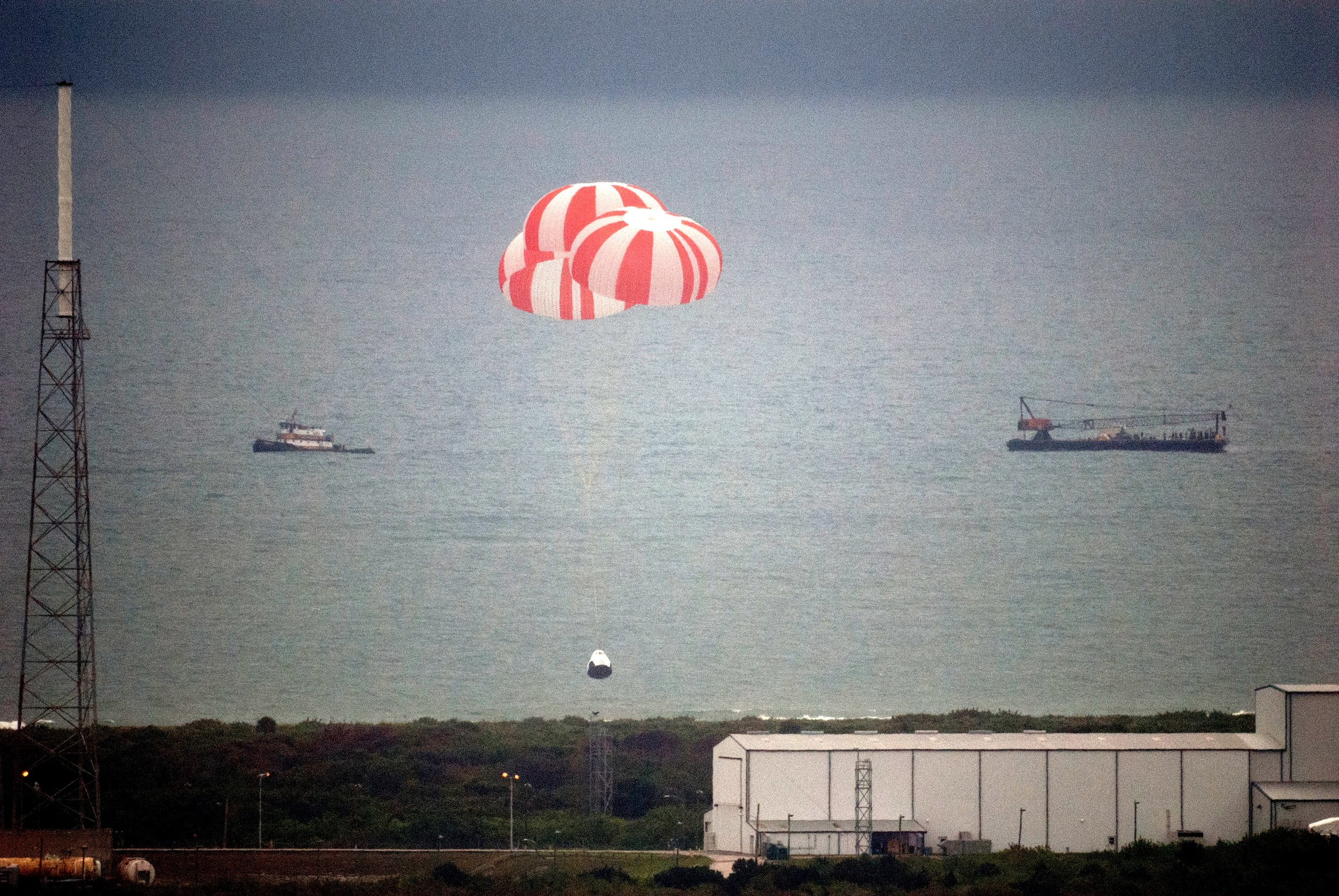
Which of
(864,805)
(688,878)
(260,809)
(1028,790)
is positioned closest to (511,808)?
(260,809)

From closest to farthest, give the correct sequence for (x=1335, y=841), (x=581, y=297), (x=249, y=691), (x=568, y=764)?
(x=1335, y=841)
(x=581, y=297)
(x=568, y=764)
(x=249, y=691)

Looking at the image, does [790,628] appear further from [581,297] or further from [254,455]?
[581,297]

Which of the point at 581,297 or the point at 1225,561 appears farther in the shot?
the point at 1225,561

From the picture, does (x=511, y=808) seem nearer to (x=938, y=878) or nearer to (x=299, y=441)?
(x=938, y=878)

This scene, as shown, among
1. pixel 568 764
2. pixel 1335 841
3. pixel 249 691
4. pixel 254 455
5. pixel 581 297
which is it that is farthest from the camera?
pixel 254 455

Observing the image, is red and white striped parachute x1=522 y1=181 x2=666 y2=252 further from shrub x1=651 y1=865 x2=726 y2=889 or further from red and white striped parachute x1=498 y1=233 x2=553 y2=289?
shrub x1=651 y1=865 x2=726 y2=889

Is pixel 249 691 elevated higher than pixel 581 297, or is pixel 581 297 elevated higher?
pixel 581 297

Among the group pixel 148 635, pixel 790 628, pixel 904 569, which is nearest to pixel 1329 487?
pixel 904 569
